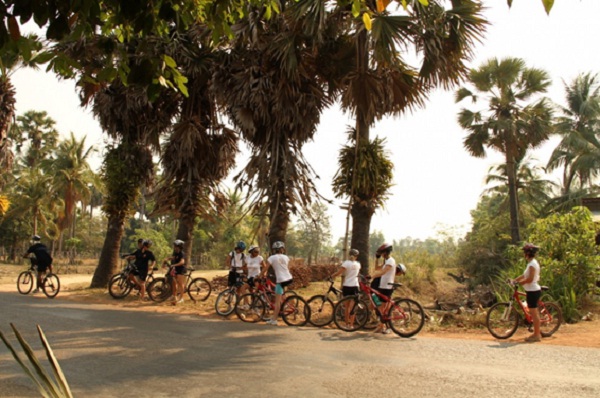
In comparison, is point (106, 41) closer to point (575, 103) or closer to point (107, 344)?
point (107, 344)

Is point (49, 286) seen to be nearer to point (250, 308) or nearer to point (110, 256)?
point (110, 256)

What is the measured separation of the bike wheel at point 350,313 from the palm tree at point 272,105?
395 centimetres

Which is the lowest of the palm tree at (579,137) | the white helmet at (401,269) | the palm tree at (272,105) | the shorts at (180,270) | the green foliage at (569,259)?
the shorts at (180,270)

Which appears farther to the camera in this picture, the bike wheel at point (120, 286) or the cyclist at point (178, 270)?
the bike wheel at point (120, 286)

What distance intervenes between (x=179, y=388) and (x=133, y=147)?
13086mm

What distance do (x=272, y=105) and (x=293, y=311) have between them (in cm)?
565

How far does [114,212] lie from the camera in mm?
17500

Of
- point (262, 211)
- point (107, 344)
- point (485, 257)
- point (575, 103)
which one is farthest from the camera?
point (575, 103)

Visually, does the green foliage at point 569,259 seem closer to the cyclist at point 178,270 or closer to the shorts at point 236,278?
the shorts at point 236,278

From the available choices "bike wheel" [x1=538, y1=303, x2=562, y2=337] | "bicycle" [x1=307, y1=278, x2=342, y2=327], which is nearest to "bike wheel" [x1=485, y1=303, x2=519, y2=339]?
"bike wheel" [x1=538, y1=303, x2=562, y2=337]

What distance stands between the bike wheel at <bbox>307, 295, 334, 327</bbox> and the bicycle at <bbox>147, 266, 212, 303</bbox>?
4.73 metres

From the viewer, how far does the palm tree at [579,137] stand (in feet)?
106

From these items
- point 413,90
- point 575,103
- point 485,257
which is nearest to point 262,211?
point 413,90

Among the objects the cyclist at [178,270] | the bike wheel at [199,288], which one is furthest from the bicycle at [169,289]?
the cyclist at [178,270]
